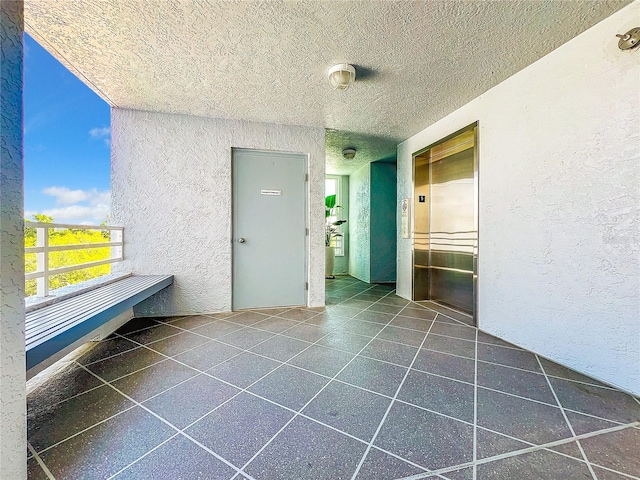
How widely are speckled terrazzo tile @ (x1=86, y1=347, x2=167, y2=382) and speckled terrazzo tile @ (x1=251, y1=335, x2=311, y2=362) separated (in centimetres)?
81

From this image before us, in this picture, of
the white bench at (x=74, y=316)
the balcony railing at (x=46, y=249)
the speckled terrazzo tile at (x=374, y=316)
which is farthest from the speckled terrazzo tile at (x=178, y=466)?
the speckled terrazzo tile at (x=374, y=316)

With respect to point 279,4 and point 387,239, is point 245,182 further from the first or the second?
point 387,239

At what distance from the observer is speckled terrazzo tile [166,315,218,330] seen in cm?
295

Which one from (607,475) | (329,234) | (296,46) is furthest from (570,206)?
(329,234)

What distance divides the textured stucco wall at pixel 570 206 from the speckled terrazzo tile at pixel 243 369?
224cm

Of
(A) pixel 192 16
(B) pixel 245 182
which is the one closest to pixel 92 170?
(B) pixel 245 182

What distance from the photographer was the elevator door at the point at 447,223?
10.3ft

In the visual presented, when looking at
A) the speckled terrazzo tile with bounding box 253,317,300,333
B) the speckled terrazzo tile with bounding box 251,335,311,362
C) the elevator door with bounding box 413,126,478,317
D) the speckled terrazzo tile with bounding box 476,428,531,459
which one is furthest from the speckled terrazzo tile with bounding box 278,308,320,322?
the speckled terrazzo tile with bounding box 476,428,531,459

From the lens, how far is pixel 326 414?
1.46m

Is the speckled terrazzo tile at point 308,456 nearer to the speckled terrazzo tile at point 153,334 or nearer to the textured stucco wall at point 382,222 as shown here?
the speckled terrazzo tile at point 153,334

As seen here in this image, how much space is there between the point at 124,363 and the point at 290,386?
139 cm

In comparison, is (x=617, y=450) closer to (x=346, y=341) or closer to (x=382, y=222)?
(x=346, y=341)

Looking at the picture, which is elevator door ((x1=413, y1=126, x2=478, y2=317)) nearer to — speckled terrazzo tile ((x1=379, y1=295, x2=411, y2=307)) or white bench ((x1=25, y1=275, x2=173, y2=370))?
speckled terrazzo tile ((x1=379, y1=295, x2=411, y2=307))

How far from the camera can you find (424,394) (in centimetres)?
165
